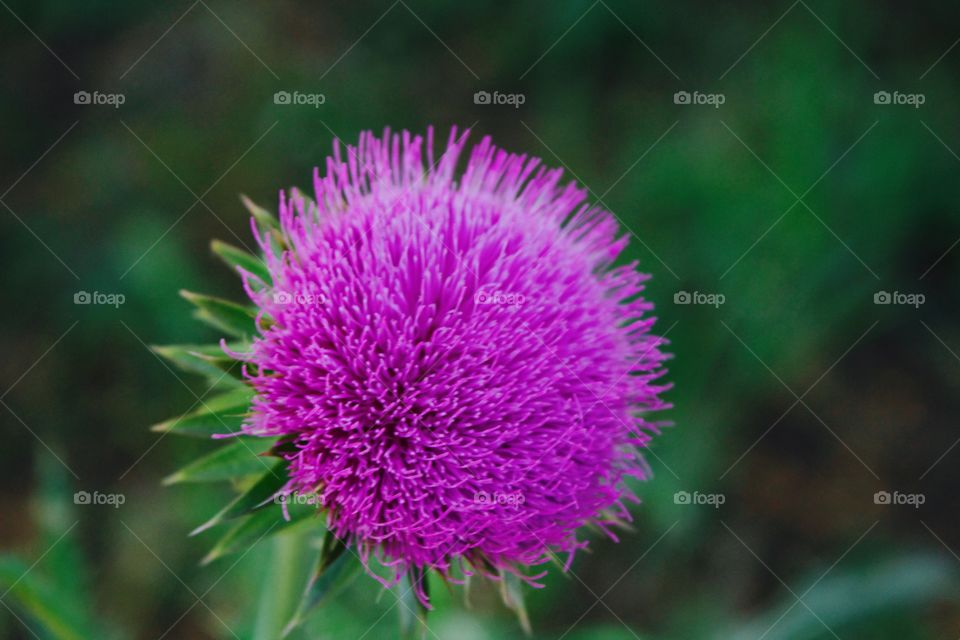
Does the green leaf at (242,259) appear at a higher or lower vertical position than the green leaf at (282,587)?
higher

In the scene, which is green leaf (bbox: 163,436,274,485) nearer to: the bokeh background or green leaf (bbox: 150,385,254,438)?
green leaf (bbox: 150,385,254,438)

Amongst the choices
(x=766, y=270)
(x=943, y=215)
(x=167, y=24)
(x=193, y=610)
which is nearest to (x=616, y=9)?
(x=766, y=270)

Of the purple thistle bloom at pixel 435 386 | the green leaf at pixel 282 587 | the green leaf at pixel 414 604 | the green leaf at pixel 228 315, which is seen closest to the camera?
the purple thistle bloom at pixel 435 386

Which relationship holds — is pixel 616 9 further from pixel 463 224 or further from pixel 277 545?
pixel 277 545

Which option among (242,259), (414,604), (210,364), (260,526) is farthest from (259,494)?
(242,259)

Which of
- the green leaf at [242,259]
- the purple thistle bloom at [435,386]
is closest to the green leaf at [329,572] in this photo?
the purple thistle bloom at [435,386]

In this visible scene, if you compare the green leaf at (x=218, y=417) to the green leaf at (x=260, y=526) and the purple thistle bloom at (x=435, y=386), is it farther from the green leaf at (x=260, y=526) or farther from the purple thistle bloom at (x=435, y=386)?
the green leaf at (x=260, y=526)

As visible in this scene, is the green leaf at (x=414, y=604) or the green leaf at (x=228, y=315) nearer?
the green leaf at (x=414, y=604)
